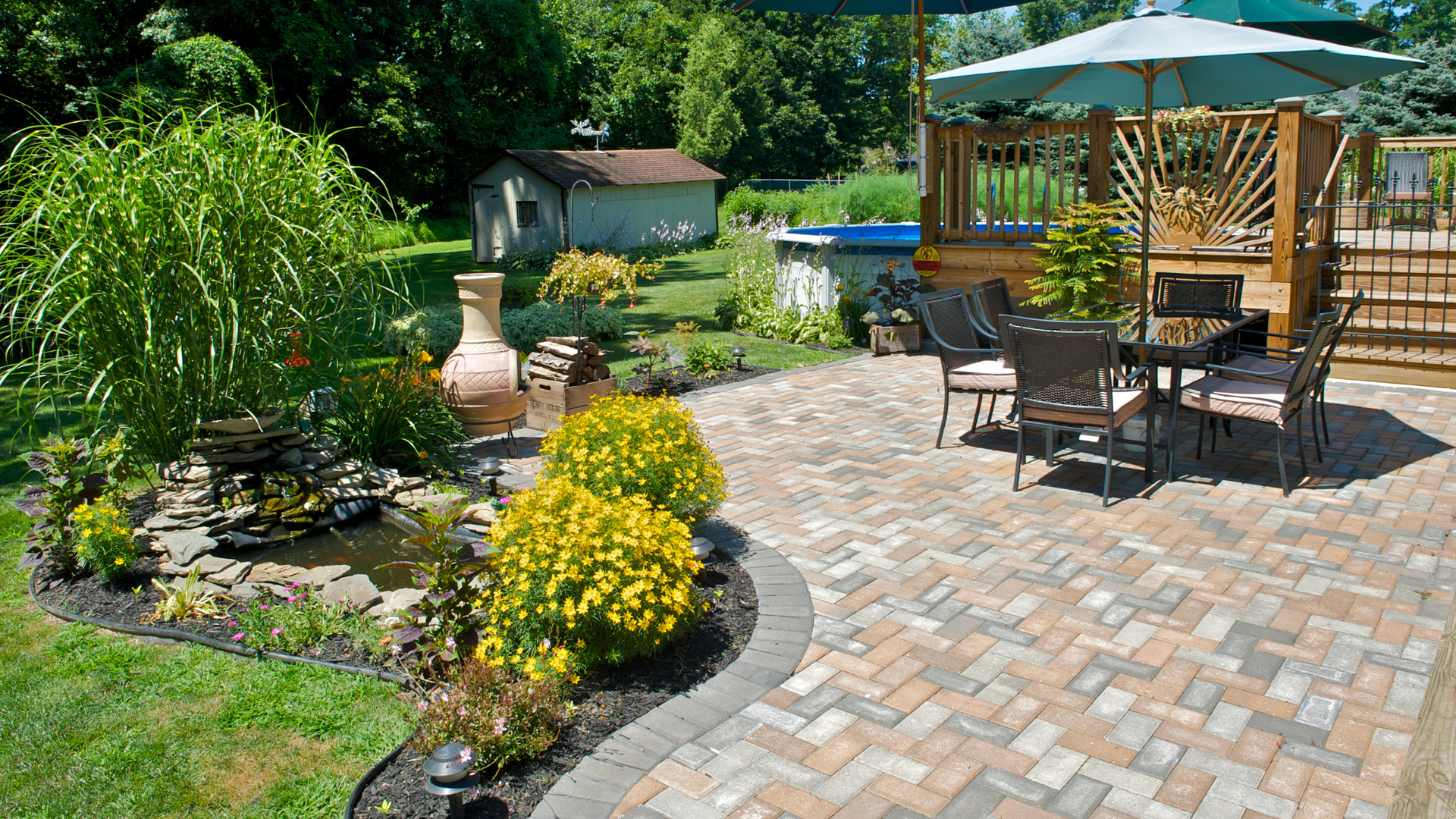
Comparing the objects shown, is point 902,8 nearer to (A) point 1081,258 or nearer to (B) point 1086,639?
(A) point 1081,258

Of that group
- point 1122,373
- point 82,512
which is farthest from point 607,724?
point 1122,373

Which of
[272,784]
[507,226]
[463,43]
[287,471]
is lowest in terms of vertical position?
[272,784]

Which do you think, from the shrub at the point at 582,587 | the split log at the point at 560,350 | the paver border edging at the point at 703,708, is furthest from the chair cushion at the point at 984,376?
the shrub at the point at 582,587

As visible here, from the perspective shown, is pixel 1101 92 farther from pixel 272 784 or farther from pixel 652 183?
pixel 652 183

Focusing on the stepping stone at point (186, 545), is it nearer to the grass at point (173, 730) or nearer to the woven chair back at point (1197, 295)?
the grass at point (173, 730)

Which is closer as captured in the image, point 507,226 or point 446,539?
point 446,539

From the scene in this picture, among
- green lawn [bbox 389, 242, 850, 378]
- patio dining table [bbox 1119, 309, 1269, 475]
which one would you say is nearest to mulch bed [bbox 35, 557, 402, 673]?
→ green lawn [bbox 389, 242, 850, 378]

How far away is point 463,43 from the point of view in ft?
68.7

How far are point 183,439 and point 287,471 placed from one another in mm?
512

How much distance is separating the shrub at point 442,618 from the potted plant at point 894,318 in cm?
636

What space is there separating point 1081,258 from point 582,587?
578 cm

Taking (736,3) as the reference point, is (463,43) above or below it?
above

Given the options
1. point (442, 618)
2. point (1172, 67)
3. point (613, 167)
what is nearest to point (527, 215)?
point (613, 167)

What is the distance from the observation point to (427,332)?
8625 mm
